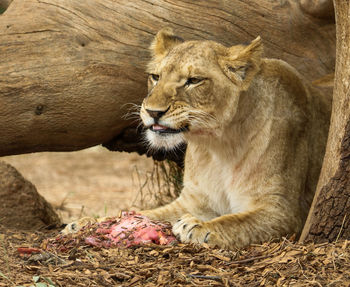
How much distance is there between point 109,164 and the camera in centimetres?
1128

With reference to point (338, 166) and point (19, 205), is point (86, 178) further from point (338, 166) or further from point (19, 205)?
point (338, 166)

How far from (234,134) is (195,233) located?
81 centimetres

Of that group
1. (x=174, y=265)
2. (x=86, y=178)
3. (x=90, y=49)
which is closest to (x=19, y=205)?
(x=90, y=49)

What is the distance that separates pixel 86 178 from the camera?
410 inches

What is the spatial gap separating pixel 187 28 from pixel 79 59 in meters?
0.88

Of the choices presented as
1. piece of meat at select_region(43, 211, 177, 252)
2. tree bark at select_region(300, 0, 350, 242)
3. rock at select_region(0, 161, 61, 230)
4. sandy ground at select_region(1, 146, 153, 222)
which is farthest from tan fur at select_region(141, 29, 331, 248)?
sandy ground at select_region(1, 146, 153, 222)

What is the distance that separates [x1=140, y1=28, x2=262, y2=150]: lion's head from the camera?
4051 mm

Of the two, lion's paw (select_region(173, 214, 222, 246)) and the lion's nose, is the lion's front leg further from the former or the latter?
the lion's nose

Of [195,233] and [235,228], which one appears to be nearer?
[195,233]

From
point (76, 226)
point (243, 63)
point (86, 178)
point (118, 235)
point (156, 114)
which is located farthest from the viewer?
point (86, 178)

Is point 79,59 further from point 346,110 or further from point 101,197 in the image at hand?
point 101,197

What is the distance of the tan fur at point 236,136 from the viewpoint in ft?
13.5

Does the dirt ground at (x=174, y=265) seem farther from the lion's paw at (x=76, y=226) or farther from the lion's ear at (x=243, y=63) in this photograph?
the lion's ear at (x=243, y=63)

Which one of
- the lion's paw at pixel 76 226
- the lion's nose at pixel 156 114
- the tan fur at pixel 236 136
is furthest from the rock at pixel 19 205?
the lion's nose at pixel 156 114
